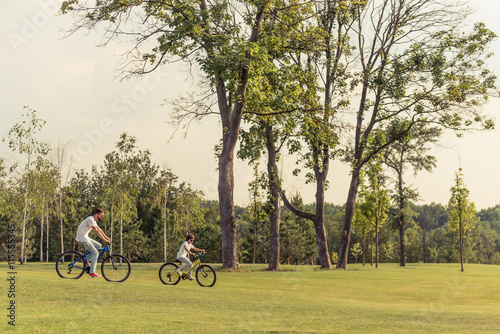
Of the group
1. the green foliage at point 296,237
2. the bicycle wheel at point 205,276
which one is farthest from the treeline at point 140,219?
the bicycle wheel at point 205,276

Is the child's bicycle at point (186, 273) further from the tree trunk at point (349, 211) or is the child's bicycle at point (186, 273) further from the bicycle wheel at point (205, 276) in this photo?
the tree trunk at point (349, 211)

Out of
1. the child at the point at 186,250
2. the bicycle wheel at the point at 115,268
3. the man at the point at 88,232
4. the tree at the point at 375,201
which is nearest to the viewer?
the man at the point at 88,232

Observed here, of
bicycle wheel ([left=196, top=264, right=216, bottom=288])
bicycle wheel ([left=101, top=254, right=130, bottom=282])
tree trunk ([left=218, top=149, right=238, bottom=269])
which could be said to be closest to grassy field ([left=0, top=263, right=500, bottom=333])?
bicycle wheel ([left=101, top=254, right=130, bottom=282])

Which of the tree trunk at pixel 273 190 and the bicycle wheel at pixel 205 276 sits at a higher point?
the tree trunk at pixel 273 190

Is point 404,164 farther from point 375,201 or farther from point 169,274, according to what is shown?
point 169,274

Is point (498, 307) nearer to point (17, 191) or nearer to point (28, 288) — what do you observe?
point (28, 288)

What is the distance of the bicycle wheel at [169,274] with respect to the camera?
1670 centimetres

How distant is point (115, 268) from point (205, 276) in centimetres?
341

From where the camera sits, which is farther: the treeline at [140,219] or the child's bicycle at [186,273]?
the treeline at [140,219]

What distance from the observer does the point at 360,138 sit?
1470 inches

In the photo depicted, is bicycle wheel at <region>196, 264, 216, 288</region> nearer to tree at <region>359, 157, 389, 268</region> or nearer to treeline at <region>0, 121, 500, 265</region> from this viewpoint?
treeline at <region>0, 121, 500, 265</region>

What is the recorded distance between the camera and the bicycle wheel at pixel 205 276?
16984mm

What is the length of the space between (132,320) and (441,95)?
102ft

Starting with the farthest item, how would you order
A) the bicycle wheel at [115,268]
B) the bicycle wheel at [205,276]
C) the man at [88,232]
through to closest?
the bicycle wheel at [205,276], the bicycle wheel at [115,268], the man at [88,232]
